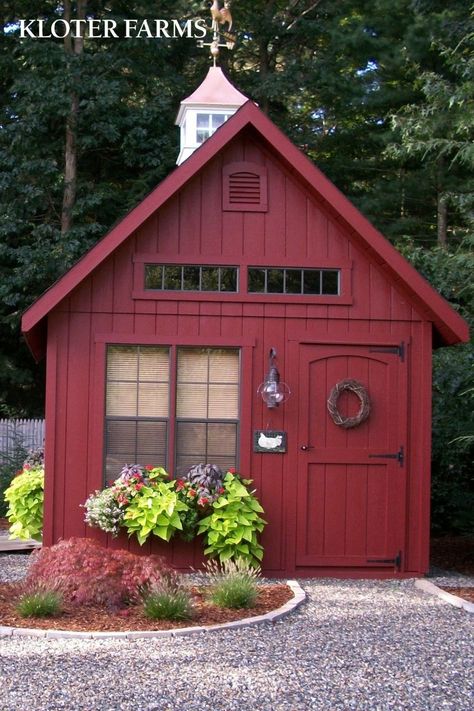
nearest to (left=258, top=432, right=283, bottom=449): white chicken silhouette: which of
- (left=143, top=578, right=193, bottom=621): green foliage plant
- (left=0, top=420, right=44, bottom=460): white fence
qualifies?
(left=143, top=578, right=193, bottom=621): green foliage plant

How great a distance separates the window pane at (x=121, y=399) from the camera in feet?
34.1

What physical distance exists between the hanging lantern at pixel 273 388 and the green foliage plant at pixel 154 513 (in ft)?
4.52

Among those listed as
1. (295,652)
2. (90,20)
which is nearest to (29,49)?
(90,20)

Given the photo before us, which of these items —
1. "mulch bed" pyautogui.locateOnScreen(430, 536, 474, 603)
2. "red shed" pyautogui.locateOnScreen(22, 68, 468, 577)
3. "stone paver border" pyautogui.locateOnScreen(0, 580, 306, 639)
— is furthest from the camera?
"mulch bed" pyautogui.locateOnScreen(430, 536, 474, 603)

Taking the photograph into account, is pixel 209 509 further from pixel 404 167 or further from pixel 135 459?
pixel 404 167

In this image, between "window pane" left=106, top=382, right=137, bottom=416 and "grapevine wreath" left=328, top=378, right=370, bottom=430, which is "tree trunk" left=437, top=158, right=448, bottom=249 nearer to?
"grapevine wreath" left=328, top=378, right=370, bottom=430

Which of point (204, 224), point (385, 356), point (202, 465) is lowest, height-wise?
point (202, 465)

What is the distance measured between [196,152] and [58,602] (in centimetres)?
480

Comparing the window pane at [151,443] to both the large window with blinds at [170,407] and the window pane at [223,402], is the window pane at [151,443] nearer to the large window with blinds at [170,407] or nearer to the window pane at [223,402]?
the large window with blinds at [170,407]

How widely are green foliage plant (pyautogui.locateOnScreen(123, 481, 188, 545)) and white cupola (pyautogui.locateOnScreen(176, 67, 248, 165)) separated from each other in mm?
4924

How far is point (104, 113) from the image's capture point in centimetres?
2078

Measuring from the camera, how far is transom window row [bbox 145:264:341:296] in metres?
10.5

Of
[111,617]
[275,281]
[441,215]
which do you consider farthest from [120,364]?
[441,215]

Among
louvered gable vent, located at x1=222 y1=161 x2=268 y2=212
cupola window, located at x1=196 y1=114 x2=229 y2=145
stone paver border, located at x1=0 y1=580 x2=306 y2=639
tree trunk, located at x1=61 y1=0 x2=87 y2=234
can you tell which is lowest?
stone paver border, located at x1=0 y1=580 x2=306 y2=639
